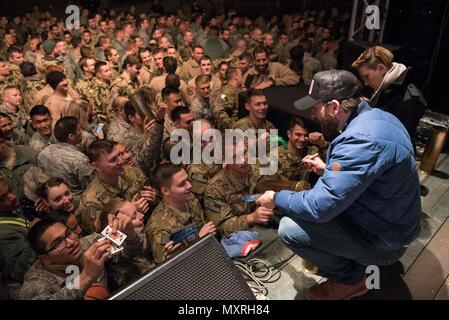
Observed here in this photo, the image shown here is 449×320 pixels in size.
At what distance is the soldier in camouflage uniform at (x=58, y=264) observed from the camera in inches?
87.3

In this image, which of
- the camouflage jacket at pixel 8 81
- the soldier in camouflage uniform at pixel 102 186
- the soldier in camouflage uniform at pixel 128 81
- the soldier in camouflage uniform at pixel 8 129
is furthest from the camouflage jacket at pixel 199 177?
the camouflage jacket at pixel 8 81

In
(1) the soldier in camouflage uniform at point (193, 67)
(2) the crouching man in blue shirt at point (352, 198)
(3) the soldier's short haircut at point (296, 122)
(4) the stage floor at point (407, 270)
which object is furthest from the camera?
(1) the soldier in camouflage uniform at point (193, 67)

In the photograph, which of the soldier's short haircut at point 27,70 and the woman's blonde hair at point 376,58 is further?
the soldier's short haircut at point 27,70

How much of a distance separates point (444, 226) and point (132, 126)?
3604 millimetres

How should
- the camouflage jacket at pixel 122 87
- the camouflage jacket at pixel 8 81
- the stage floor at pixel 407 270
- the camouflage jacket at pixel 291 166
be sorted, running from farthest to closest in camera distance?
the camouflage jacket at pixel 122 87 < the camouflage jacket at pixel 8 81 < the camouflage jacket at pixel 291 166 < the stage floor at pixel 407 270

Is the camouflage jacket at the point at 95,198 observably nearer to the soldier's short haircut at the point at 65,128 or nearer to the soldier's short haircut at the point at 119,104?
the soldier's short haircut at the point at 65,128

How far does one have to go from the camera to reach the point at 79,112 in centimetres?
491

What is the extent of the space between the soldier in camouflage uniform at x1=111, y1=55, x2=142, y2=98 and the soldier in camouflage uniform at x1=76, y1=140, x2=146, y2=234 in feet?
7.75

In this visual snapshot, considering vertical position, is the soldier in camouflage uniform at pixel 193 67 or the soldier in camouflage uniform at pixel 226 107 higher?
the soldier in camouflage uniform at pixel 193 67

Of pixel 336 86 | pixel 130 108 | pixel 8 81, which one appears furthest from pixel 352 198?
pixel 8 81

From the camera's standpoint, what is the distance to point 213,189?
11.2ft

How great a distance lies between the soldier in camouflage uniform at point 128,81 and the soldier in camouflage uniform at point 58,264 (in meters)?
3.44

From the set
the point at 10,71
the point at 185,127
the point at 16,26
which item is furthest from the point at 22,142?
the point at 16,26

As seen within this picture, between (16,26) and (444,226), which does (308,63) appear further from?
(16,26)
